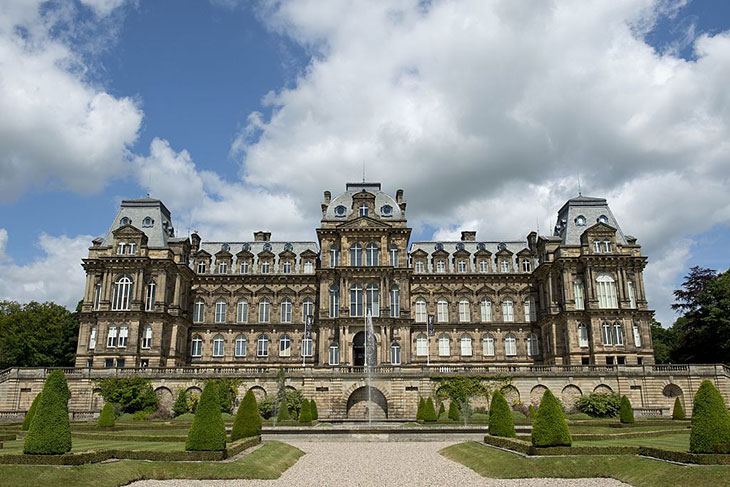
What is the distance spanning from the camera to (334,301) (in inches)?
2355

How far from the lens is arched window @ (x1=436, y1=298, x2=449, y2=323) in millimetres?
65062

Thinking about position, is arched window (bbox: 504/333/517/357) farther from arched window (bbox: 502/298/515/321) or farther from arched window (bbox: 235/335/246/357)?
arched window (bbox: 235/335/246/357)

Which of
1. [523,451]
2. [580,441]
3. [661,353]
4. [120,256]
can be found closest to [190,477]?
[523,451]

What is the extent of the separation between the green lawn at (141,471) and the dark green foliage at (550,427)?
376 inches

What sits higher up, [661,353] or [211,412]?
[661,353]

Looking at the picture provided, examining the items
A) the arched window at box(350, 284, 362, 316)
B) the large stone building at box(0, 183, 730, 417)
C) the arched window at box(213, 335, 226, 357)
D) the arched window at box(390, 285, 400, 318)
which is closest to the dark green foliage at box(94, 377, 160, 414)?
the large stone building at box(0, 183, 730, 417)

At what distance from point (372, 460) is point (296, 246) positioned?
151 feet

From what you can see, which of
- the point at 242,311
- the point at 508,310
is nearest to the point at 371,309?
the point at 242,311

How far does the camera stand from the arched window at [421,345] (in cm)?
6444

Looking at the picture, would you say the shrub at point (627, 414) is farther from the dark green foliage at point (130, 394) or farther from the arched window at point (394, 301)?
the dark green foliage at point (130, 394)

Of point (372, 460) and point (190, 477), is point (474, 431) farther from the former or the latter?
point (190, 477)

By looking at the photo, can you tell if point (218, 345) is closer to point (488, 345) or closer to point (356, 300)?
point (356, 300)

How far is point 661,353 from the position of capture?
79.6 metres

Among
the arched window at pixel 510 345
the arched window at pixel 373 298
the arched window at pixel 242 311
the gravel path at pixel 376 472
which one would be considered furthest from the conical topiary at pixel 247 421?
the arched window at pixel 510 345
